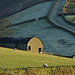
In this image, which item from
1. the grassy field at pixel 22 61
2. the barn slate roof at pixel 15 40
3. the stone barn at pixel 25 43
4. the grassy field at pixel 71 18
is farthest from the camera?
the grassy field at pixel 71 18

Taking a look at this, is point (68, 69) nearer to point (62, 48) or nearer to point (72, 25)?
point (62, 48)

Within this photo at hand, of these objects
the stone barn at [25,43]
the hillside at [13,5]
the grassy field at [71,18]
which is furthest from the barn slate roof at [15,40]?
the hillside at [13,5]

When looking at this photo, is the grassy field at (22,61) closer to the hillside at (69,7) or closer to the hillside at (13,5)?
the hillside at (69,7)

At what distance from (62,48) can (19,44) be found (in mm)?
16386

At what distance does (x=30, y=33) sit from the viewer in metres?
→ 85.3

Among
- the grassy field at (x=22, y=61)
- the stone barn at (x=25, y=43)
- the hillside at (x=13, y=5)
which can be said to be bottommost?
the grassy field at (x=22, y=61)

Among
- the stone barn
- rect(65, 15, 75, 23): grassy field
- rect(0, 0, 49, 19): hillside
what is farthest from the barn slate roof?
rect(0, 0, 49, 19): hillside

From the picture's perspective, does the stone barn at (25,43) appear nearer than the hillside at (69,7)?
Yes

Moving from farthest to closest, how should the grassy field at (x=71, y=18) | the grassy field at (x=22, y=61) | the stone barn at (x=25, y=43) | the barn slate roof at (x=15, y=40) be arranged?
the grassy field at (x=71, y=18), the barn slate roof at (x=15, y=40), the stone barn at (x=25, y=43), the grassy field at (x=22, y=61)

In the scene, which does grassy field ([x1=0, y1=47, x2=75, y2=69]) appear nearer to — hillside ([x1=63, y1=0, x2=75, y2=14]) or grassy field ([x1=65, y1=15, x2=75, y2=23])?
grassy field ([x1=65, y1=15, x2=75, y2=23])

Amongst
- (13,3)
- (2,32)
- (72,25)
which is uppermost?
(13,3)

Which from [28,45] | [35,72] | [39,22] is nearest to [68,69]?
[35,72]

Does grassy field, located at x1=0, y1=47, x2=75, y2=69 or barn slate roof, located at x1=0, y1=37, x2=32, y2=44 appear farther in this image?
barn slate roof, located at x1=0, y1=37, x2=32, y2=44

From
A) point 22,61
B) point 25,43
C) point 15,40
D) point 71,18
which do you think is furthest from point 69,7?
point 22,61
